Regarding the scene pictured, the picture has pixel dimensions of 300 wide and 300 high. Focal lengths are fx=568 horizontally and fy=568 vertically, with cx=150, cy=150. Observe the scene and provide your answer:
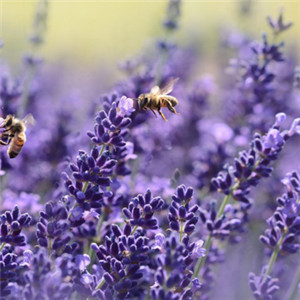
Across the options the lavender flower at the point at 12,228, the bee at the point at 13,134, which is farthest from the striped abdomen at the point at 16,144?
the lavender flower at the point at 12,228

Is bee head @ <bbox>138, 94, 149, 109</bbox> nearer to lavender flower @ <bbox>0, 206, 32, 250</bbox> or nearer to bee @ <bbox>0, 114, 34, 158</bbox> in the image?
bee @ <bbox>0, 114, 34, 158</bbox>

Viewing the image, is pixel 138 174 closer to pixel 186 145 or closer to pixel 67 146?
pixel 67 146

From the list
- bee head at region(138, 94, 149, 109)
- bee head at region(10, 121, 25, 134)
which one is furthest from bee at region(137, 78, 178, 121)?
bee head at region(10, 121, 25, 134)

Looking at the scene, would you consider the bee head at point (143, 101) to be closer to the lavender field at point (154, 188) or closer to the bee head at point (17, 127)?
the lavender field at point (154, 188)

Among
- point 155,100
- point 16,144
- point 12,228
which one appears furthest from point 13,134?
point 155,100

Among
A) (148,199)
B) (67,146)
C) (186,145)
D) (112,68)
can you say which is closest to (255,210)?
(186,145)

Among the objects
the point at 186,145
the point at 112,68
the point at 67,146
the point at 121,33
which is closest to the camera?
the point at 67,146

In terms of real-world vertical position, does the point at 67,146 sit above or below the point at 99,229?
above

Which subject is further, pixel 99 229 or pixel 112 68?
pixel 112 68

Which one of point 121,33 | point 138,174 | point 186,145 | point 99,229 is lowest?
point 99,229
